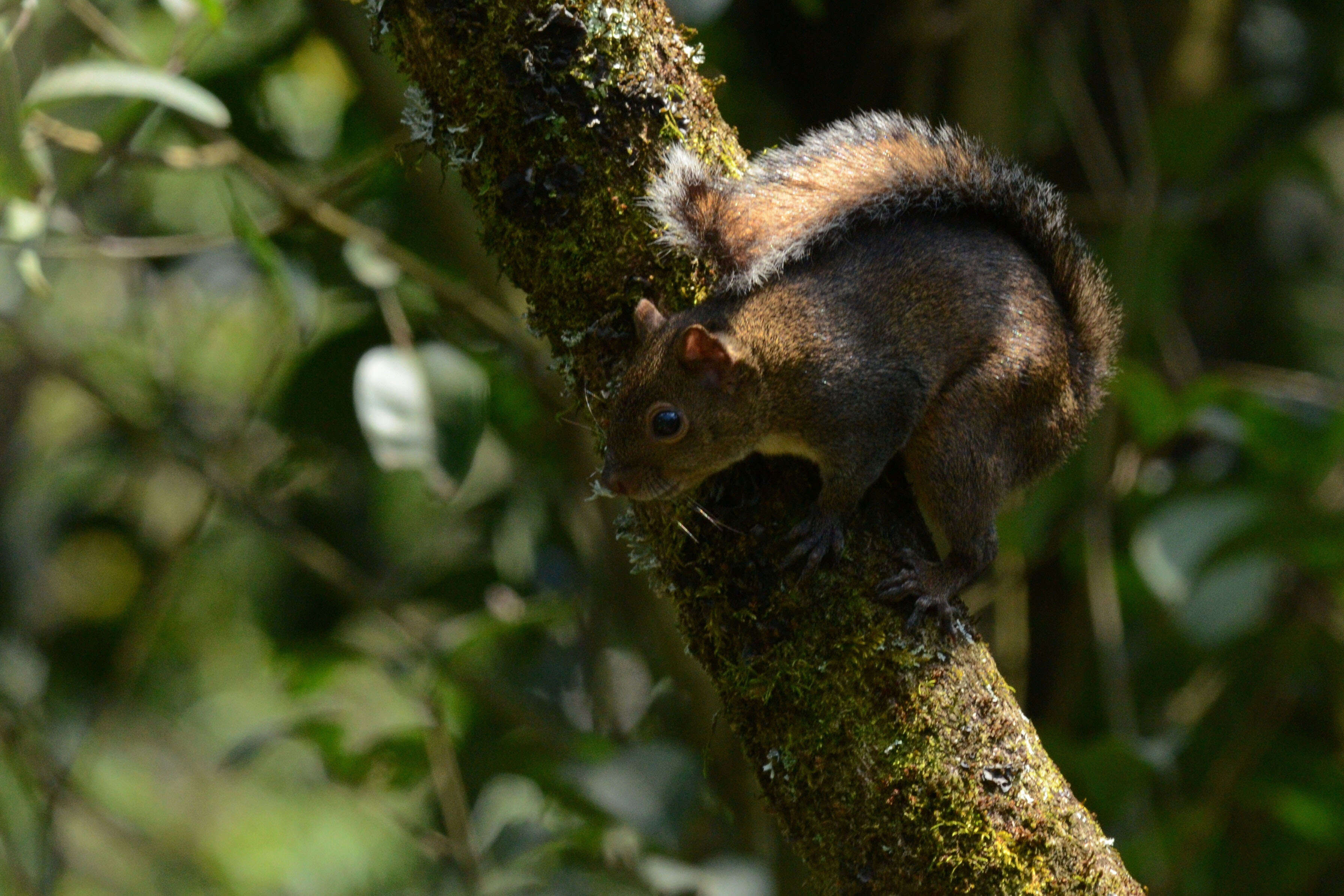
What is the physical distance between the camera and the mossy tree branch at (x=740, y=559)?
1.83m

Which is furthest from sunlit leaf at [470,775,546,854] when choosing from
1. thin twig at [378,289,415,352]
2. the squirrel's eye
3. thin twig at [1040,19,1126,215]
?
thin twig at [1040,19,1126,215]

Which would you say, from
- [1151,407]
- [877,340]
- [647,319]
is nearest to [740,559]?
[647,319]

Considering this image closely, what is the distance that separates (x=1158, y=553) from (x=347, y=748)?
2.35 m

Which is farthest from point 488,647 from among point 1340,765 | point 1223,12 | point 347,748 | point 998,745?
point 1223,12

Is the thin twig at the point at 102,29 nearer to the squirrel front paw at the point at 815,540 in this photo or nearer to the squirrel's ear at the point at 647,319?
the squirrel's ear at the point at 647,319

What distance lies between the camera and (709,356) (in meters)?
2.39

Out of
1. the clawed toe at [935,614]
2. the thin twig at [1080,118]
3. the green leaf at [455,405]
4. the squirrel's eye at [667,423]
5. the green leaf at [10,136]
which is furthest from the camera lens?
the thin twig at [1080,118]

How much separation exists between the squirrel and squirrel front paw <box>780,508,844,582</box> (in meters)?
0.23

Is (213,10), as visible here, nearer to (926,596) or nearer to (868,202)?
(868,202)

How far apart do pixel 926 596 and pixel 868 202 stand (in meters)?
0.76

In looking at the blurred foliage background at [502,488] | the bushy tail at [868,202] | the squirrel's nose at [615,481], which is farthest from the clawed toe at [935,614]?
the blurred foliage background at [502,488]

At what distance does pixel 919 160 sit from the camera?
2459 millimetres

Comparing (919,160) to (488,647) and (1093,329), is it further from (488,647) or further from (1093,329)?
(488,647)

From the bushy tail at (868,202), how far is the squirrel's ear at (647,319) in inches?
4.2
